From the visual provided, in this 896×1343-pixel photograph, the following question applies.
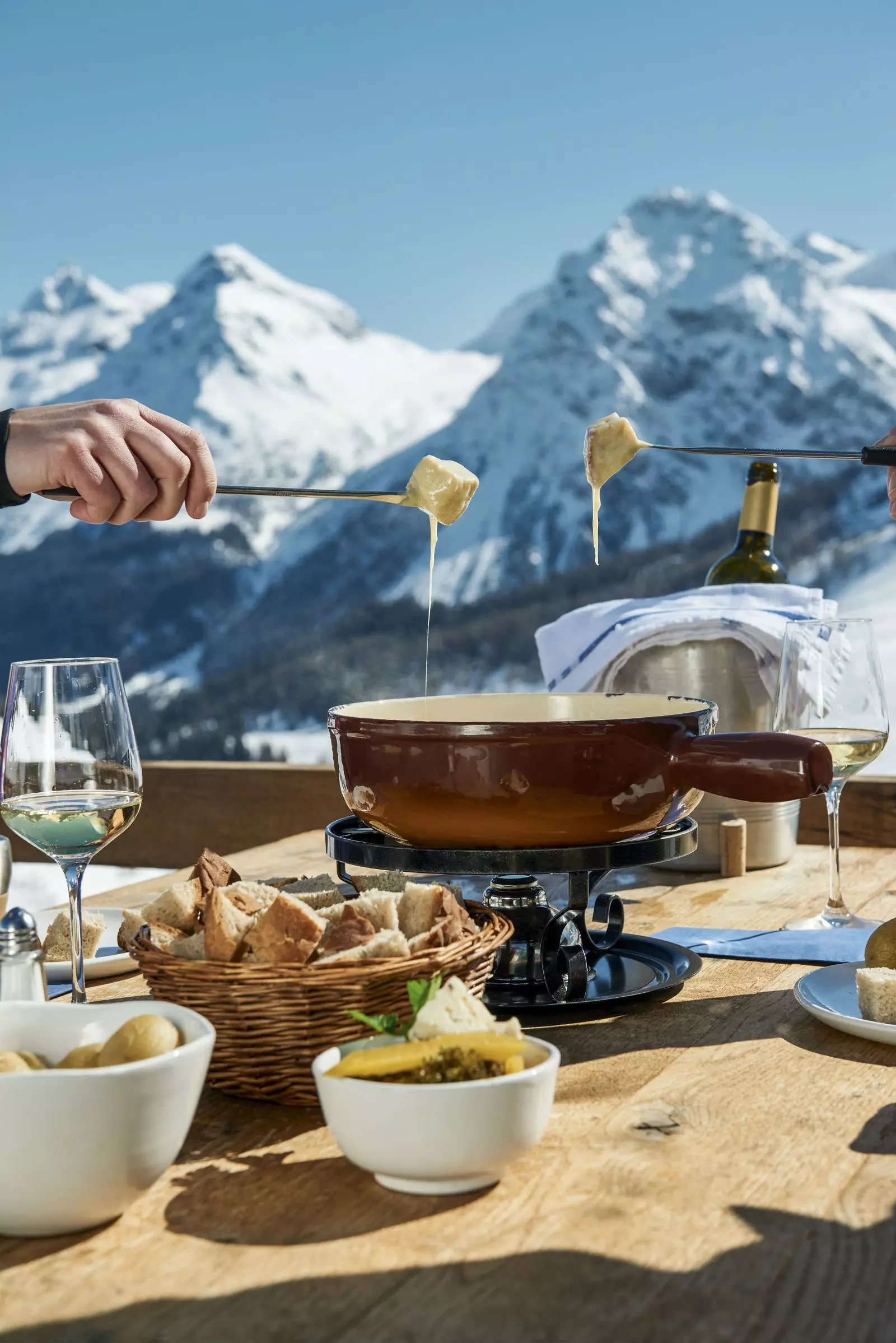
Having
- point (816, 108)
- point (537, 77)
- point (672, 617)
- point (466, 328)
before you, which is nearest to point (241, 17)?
point (537, 77)

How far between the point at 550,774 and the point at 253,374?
2120 inches

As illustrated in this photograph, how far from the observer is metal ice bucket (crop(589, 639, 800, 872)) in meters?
1.68

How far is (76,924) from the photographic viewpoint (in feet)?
3.21

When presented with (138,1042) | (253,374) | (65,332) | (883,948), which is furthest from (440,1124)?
(65,332)

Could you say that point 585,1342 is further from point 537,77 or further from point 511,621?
point 537,77

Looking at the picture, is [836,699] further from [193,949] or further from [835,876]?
[193,949]

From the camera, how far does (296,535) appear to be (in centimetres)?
3719

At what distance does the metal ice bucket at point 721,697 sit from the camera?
1.68m

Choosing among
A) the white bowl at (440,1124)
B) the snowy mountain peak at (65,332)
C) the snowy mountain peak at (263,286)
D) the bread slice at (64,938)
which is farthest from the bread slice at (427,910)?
the snowy mountain peak at (263,286)

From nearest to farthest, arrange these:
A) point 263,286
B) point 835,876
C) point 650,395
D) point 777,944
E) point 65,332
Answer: point 777,944 < point 835,876 < point 650,395 < point 263,286 < point 65,332

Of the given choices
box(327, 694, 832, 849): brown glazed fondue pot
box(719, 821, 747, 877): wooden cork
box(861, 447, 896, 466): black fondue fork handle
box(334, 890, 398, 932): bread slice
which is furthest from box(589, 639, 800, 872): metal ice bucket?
box(334, 890, 398, 932): bread slice

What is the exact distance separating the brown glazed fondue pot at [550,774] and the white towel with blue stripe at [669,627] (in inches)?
24.9

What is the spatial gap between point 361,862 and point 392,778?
0.09m

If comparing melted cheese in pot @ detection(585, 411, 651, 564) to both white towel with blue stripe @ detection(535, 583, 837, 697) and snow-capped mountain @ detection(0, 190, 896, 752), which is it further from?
snow-capped mountain @ detection(0, 190, 896, 752)
